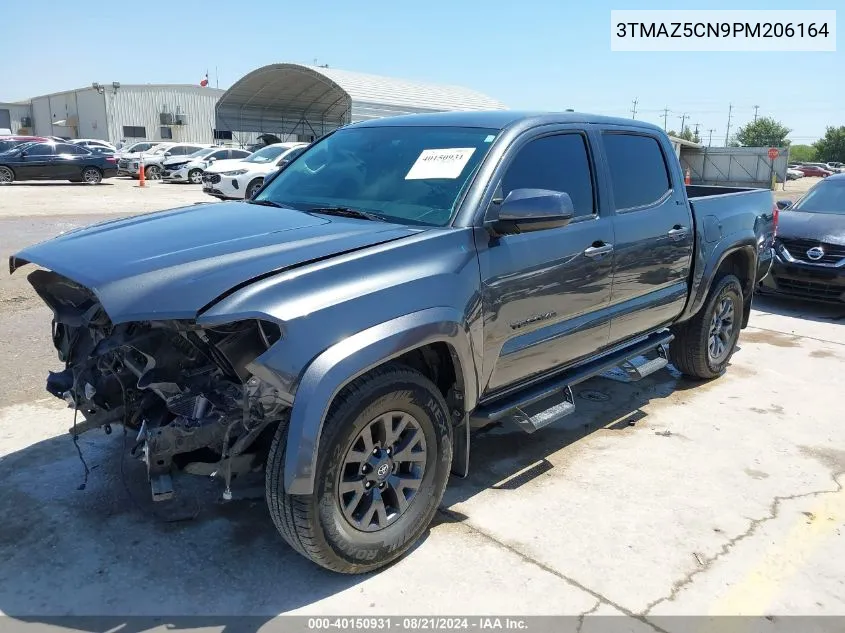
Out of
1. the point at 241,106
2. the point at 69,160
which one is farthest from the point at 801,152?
the point at 69,160

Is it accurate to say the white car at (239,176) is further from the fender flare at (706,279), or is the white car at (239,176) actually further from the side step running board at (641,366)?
the side step running board at (641,366)

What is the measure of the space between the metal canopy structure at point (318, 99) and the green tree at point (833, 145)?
208 feet

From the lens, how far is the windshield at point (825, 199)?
9344 millimetres

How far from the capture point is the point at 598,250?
13.0 ft

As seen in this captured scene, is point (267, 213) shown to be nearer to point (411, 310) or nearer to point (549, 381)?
point (411, 310)

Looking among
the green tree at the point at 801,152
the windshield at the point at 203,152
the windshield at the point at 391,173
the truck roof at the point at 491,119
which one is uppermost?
the green tree at the point at 801,152

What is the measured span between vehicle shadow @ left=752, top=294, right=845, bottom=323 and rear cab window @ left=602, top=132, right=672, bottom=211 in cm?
473

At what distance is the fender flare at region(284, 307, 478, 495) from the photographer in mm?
2559

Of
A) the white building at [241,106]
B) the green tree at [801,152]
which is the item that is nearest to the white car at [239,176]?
the white building at [241,106]

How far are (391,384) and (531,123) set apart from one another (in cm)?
175

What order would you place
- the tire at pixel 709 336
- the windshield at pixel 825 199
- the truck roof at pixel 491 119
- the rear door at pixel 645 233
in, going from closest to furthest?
the truck roof at pixel 491 119 → the rear door at pixel 645 233 → the tire at pixel 709 336 → the windshield at pixel 825 199

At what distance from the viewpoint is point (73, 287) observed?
312cm

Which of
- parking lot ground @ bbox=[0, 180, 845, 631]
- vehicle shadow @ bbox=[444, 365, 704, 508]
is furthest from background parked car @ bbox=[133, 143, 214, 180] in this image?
parking lot ground @ bbox=[0, 180, 845, 631]

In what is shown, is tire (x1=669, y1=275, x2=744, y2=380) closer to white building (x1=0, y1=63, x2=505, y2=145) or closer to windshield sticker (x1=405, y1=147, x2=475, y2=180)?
windshield sticker (x1=405, y1=147, x2=475, y2=180)
